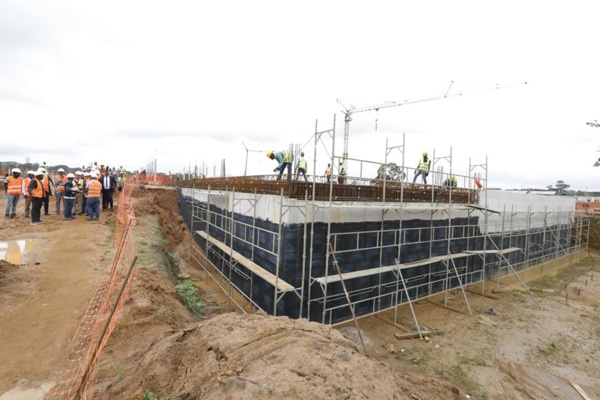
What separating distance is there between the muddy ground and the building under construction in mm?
804

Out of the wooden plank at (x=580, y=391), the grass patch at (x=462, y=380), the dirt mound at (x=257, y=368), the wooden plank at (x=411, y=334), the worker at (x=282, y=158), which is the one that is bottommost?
the wooden plank at (x=580, y=391)

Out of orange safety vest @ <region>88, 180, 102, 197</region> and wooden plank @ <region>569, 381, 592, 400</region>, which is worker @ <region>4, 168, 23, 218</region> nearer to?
orange safety vest @ <region>88, 180, 102, 197</region>

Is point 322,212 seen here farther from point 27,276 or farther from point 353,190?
point 27,276

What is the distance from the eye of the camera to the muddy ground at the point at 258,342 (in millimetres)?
3293

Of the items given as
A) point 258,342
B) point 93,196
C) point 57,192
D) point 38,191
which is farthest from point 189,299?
point 57,192

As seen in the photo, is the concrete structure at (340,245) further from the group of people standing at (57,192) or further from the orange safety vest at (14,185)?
the orange safety vest at (14,185)

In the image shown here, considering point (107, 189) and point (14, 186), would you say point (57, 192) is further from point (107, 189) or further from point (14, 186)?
point (107, 189)

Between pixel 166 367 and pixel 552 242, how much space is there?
23384 mm

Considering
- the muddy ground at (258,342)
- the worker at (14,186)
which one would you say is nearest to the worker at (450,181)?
the muddy ground at (258,342)

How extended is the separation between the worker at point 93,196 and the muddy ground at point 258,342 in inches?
21.0

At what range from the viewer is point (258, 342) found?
3.76 meters

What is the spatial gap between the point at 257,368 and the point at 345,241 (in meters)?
5.36

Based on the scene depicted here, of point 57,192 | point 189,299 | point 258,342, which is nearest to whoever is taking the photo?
point 258,342

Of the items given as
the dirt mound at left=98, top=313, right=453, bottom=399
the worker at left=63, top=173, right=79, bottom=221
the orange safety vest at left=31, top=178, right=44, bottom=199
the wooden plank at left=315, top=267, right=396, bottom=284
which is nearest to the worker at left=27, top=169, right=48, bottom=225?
the orange safety vest at left=31, top=178, right=44, bottom=199
